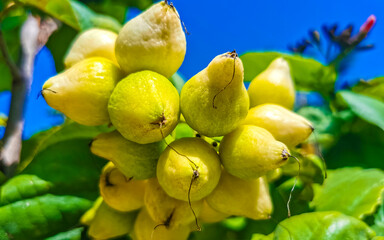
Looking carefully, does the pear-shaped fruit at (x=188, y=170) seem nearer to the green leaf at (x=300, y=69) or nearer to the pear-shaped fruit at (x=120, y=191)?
the pear-shaped fruit at (x=120, y=191)

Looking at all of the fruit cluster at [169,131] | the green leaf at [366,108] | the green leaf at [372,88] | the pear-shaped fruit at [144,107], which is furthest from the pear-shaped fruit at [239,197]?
the green leaf at [372,88]

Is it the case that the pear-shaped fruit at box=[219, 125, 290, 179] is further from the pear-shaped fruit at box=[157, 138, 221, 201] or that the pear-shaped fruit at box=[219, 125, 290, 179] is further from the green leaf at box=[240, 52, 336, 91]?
the green leaf at box=[240, 52, 336, 91]

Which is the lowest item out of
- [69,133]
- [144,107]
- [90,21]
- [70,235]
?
[70,235]

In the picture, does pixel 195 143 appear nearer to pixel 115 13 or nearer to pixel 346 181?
pixel 346 181

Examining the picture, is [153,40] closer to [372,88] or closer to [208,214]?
[208,214]

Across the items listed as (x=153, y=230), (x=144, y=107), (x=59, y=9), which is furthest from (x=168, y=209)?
(x=59, y=9)
